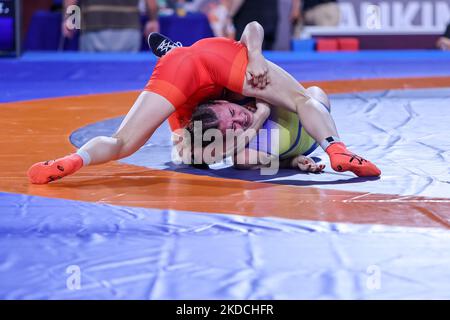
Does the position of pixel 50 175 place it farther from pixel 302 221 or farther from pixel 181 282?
pixel 181 282

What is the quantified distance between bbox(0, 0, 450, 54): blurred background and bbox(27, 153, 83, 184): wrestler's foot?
457 centimetres

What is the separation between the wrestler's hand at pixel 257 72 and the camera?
11.5ft

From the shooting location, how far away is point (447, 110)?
5.27 meters

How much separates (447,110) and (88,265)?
3.39 meters

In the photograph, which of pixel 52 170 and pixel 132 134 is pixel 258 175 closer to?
pixel 132 134

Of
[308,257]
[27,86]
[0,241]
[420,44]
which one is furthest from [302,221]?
[420,44]

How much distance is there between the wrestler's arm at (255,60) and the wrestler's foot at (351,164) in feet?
1.29

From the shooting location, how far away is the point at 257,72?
11.5 feet

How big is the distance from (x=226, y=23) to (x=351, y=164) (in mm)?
6504
